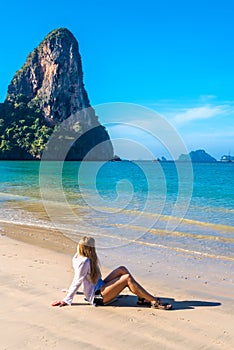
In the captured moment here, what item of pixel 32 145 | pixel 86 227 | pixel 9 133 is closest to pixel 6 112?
pixel 9 133

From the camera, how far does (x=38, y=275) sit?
6941mm

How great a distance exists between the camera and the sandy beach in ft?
14.2

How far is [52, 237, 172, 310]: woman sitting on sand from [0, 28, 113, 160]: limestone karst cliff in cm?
11753

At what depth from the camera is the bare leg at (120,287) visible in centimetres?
558

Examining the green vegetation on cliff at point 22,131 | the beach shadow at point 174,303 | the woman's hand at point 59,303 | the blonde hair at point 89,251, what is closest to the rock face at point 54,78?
the green vegetation on cliff at point 22,131

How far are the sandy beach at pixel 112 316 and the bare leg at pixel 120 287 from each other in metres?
0.17

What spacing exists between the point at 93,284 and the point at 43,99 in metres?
158

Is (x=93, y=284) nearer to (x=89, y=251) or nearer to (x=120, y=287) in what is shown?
(x=120, y=287)

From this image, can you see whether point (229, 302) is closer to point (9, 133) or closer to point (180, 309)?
point (180, 309)

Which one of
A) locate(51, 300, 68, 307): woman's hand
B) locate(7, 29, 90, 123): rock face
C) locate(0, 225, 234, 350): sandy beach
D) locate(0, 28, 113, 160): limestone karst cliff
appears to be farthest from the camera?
locate(7, 29, 90, 123): rock face

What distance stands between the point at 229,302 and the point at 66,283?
2726mm

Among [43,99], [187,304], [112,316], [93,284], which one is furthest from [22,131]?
[112,316]

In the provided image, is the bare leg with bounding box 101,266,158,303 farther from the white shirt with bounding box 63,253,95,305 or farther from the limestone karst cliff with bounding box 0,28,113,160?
the limestone karst cliff with bounding box 0,28,113,160

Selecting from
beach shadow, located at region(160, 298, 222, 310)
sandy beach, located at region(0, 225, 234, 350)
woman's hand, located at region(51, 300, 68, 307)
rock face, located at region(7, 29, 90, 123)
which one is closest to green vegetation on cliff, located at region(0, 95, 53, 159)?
rock face, located at region(7, 29, 90, 123)
